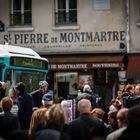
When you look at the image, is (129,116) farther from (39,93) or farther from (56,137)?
(39,93)

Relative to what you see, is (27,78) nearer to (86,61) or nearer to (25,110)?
(25,110)

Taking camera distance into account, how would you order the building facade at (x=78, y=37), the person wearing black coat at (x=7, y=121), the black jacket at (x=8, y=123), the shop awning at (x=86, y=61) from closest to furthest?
the person wearing black coat at (x=7, y=121) < the black jacket at (x=8, y=123) < the shop awning at (x=86, y=61) < the building facade at (x=78, y=37)

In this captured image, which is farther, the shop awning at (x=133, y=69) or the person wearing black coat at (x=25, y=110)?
the shop awning at (x=133, y=69)

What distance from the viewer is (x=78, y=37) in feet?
90.0

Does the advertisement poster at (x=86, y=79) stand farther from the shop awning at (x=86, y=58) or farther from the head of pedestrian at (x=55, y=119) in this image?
the head of pedestrian at (x=55, y=119)

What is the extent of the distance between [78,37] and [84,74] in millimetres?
1761

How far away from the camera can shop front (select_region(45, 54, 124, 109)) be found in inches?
1042

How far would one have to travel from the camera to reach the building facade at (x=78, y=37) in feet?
87.2

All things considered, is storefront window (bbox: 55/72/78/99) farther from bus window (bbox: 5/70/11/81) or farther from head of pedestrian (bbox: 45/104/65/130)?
head of pedestrian (bbox: 45/104/65/130)

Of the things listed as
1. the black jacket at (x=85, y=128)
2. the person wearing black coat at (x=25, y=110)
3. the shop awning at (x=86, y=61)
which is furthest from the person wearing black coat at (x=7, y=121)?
the shop awning at (x=86, y=61)

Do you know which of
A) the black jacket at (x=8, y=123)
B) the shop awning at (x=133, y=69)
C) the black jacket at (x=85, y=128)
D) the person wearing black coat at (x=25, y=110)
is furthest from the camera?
the shop awning at (x=133, y=69)

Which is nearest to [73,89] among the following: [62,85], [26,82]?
[62,85]

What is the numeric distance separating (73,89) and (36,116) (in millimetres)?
15978

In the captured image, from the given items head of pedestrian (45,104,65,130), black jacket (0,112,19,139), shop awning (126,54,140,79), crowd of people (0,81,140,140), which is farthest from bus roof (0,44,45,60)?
head of pedestrian (45,104,65,130)
